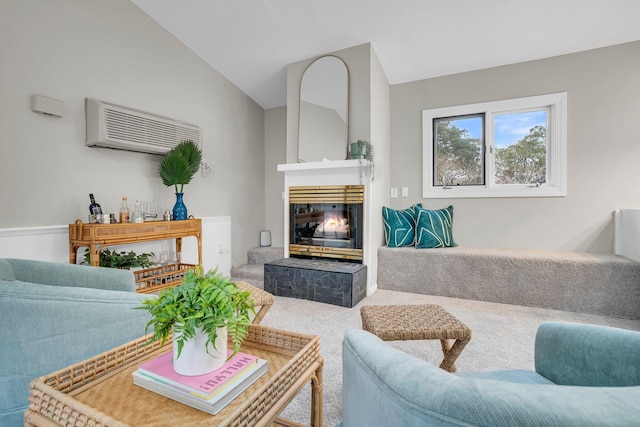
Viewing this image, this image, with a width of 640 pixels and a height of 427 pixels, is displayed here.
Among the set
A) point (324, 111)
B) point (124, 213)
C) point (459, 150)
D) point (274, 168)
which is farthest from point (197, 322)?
point (274, 168)

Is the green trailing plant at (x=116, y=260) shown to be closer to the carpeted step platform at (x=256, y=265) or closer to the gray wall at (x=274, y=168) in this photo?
the carpeted step platform at (x=256, y=265)

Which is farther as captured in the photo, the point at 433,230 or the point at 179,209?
the point at 433,230

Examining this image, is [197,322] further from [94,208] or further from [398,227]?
[398,227]

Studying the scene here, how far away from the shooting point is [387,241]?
12.4 ft

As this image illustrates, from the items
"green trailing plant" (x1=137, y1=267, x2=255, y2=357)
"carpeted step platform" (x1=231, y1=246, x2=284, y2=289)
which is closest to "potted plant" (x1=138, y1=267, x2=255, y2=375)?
"green trailing plant" (x1=137, y1=267, x2=255, y2=357)

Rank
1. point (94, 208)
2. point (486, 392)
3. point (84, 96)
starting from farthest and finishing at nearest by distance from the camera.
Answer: point (84, 96) → point (94, 208) → point (486, 392)

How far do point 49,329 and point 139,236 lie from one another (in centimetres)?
188

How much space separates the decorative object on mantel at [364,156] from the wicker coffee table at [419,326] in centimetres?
184

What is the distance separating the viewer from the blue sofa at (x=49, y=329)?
101cm

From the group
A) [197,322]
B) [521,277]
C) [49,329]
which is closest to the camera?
[197,322]

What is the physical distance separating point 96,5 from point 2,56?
38.4 inches

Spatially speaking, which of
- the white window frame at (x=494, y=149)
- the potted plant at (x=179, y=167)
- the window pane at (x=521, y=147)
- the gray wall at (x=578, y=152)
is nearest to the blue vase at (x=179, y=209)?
the potted plant at (x=179, y=167)

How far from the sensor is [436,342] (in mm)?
2178

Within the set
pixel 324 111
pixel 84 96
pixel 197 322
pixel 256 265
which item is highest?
pixel 324 111
